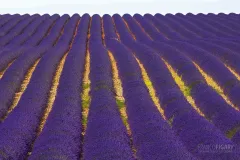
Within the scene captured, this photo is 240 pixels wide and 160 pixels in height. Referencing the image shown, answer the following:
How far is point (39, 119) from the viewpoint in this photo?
44.1ft

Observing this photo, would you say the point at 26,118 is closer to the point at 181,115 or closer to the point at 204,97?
the point at 181,115

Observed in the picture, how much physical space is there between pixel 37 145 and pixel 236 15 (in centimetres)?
3896

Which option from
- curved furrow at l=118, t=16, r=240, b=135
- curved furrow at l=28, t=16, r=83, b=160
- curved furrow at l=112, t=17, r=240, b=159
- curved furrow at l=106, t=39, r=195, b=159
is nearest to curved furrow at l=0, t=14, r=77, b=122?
curved furrow at l=28, t=16, r=83, b=160

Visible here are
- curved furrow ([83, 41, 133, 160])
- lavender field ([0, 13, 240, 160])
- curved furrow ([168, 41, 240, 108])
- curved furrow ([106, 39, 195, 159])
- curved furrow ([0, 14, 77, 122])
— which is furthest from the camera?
curved furrow ([168, 41, 240, 108])

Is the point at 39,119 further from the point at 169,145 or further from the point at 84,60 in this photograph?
the point at 84,60

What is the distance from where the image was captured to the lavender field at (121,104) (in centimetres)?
999

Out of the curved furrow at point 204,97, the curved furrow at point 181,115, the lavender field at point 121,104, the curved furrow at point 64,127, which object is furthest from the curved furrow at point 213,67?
the curved furrow at point 64,127

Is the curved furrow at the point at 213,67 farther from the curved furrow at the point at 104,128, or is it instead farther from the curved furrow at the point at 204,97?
the curved furrow at the point at 104,128

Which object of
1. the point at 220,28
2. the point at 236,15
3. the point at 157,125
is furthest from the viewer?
the point at 236,15

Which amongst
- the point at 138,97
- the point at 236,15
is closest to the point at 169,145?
the point at 138,97

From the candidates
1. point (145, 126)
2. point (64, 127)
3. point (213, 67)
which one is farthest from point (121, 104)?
point (213, 67)

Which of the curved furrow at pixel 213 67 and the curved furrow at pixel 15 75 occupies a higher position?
the curved furrow at pixel 213 67

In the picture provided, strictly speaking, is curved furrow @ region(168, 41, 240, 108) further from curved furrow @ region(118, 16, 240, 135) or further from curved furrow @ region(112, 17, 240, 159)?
curved furrow @ region(112, 17, 240, 159)

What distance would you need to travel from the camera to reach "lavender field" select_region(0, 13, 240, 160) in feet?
32.8
